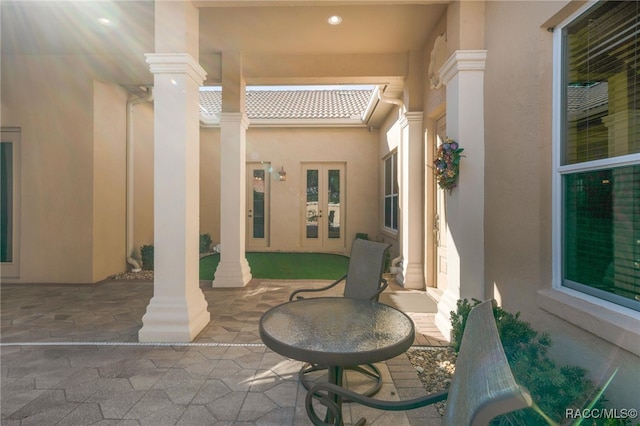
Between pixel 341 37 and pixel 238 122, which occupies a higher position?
pixel 341 37

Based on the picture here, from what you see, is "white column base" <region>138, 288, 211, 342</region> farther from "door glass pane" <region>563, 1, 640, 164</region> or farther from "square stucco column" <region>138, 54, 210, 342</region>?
"door glass pane" <region>563, 1, 640, 164</region>

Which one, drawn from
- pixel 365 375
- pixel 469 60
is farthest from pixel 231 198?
pixel 469 60

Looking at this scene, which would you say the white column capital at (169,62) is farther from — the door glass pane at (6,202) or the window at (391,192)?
the window at (391,192)

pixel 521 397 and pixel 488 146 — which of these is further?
pixel 488 146

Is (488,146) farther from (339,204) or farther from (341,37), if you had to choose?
(339,204)

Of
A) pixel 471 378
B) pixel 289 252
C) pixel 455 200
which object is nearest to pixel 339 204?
pixel 289 252

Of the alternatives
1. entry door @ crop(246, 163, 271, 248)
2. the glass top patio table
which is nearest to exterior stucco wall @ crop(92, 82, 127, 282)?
entry door @ crop(246, 163, 271, 248)

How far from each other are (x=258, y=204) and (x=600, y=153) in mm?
8378

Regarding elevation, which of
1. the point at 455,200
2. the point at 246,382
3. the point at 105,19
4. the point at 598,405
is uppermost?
the point at 105,19

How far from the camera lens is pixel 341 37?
476cm

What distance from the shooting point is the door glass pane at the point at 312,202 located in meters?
9.41

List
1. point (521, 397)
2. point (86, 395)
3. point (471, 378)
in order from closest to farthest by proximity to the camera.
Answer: point (521, 397) < point (471, 378) < point (86, 395)

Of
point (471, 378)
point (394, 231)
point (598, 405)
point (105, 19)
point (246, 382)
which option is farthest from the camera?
point (394, 231)

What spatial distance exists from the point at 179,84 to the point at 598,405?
13.4 feet
